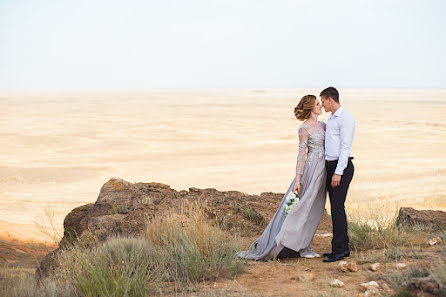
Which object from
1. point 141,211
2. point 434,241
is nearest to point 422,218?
point 434,241

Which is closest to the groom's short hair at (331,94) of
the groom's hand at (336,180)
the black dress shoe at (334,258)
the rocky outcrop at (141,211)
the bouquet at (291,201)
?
the groom's hand at (336,180)

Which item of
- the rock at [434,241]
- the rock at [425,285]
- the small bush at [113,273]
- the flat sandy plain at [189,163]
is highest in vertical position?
the rock at [425,285]

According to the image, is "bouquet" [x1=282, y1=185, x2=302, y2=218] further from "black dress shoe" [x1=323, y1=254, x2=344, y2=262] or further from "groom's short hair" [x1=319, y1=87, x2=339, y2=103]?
"groom's short hair" [x1=319, y1=87, x2=339, y2=103]

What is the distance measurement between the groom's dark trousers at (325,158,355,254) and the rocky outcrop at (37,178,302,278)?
80.9 inches

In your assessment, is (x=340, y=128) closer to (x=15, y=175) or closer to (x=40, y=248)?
(x=40, y=248)

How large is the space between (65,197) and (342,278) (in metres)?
23.5

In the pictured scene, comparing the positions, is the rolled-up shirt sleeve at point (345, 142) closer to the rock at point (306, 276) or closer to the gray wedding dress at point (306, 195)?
the gray wedding dress at point (306, 195)

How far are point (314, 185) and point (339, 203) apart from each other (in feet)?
1.28

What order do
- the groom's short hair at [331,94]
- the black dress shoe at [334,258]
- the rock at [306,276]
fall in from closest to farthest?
the rock at [306,276]
the groom's short hair at [331,94]
the black dress shoe at [334,258]

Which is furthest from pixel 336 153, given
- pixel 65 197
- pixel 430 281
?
pixel 65 197

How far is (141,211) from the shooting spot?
962 cm

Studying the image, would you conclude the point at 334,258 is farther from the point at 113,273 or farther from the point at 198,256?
the point at 113,273

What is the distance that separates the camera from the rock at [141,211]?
909cm

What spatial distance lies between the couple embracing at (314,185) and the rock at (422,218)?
265 cm
